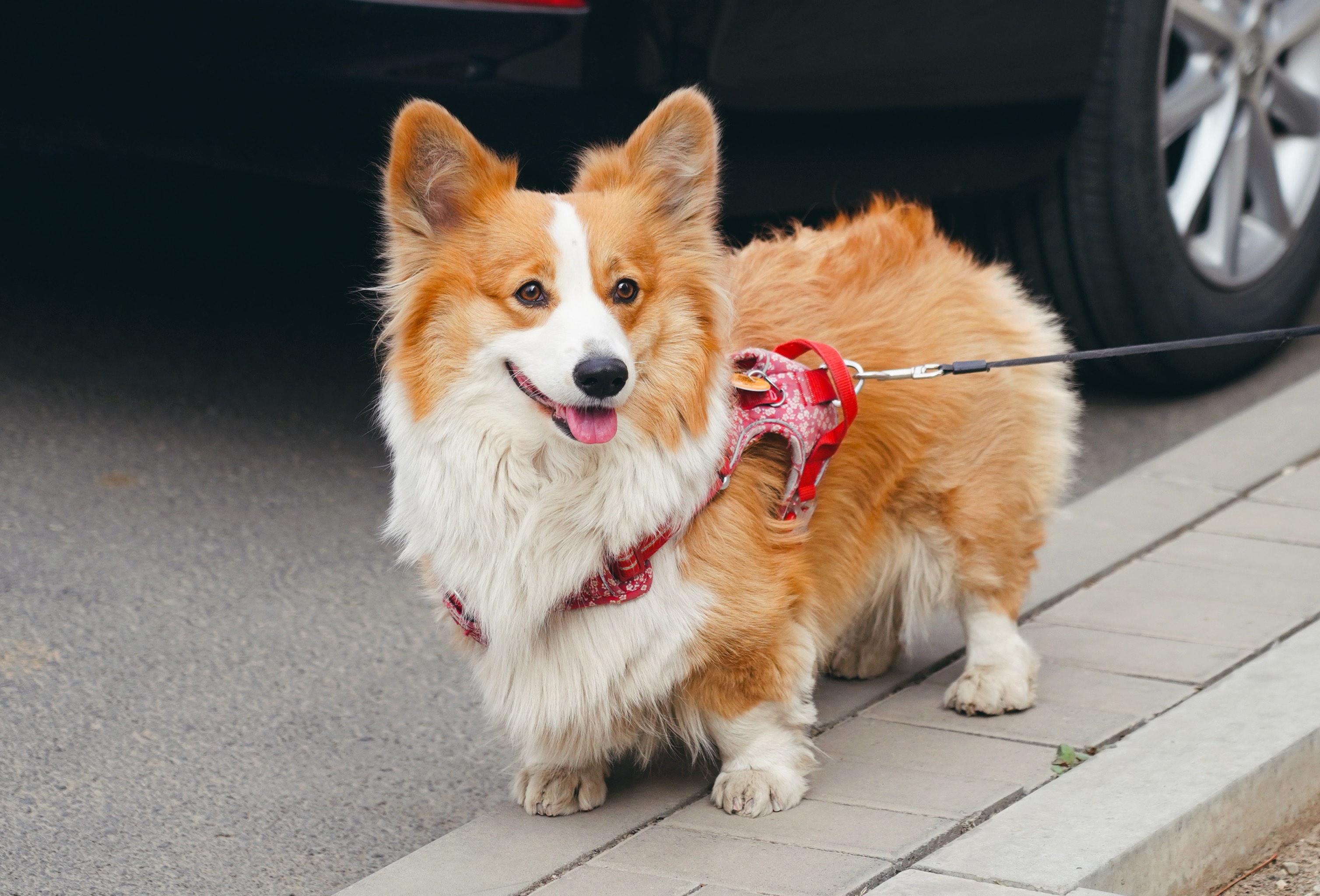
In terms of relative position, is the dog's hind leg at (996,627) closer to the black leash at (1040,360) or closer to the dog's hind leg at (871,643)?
the dog's hind leg at (871,643)

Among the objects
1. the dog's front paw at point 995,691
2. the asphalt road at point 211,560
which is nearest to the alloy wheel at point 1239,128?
the asphalt road at point 211,560

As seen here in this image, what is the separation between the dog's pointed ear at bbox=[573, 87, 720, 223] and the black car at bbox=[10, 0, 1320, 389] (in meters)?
0.79

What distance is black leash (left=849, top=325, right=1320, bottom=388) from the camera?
9.58 feet

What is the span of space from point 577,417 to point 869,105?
181 cm

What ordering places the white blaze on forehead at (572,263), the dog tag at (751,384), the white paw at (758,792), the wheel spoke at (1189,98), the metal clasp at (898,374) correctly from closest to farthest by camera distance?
1. the white blaze on forehead at (572,263)
2. the white paw at (758,792)
3. the dog tag at (751,384)
4. the metal clasp at (898,374)
5. the wheel spoke at (1189,98)

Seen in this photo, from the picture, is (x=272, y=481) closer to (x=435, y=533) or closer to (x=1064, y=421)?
(x=435, y=533)

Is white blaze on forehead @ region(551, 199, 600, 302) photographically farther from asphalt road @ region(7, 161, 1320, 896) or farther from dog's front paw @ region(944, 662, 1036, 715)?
dog's front paw @ region(944, 662, 1036, 715)

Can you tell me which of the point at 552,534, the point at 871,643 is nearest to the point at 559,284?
the point at 552,534

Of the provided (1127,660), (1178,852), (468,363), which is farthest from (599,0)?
(1178,852)

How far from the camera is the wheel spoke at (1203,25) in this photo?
4535 millimetres

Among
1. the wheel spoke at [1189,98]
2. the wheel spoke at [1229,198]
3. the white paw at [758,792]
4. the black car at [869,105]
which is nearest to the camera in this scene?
the white paw at [758,792]

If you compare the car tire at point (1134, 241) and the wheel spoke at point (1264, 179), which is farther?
the wheel spoke at point (1264, 179)

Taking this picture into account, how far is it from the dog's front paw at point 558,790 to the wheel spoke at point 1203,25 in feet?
9.79

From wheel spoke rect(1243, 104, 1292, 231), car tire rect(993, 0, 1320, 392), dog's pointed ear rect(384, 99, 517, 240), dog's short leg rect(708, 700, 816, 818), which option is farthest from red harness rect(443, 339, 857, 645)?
wheel spoke rect(1243, 104, 1292, 231)
